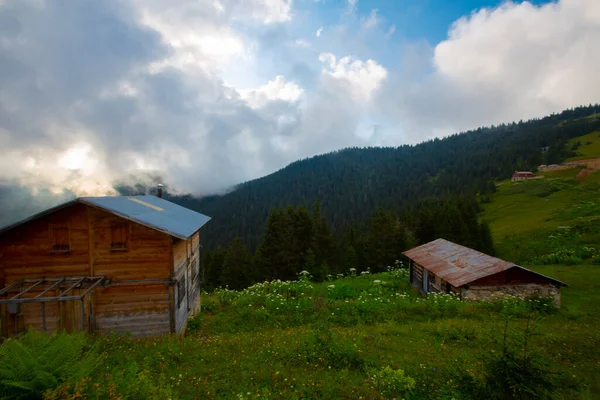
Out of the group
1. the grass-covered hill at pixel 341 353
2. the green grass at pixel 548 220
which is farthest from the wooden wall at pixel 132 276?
the green grass at pixel 548 220

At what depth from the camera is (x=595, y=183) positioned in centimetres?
5941

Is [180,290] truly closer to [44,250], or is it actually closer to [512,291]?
[44,250]

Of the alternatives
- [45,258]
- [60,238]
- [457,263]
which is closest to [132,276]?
[60,238]

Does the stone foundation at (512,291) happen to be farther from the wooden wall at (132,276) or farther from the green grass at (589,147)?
the green grass at (589,147)

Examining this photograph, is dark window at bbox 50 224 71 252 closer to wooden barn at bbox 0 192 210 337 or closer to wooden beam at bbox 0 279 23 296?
wooden barn at bbox 0 192 210 337

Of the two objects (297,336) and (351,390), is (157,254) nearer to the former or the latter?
→ (297,336)

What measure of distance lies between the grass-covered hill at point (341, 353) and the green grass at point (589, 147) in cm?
9762

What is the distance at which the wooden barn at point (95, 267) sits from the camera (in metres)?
12.8

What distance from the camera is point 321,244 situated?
43656mm

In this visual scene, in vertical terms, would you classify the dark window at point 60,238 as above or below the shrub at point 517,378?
above

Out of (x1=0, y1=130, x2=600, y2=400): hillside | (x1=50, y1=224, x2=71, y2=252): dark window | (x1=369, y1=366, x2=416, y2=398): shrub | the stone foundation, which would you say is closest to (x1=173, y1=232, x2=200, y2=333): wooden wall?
(x1=0, y1=130, x2=600, y2=400): hillside

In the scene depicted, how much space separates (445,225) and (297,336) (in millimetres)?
38802

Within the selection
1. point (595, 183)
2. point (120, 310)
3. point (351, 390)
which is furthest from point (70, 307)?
point (595, 183)

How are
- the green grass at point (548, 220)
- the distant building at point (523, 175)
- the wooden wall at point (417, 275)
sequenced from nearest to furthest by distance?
the wooden wall at point (417, 275) < the green grass at point (548, 220) < the distant building at point (523, 175)
